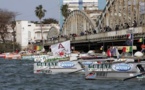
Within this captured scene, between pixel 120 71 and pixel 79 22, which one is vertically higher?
pixel 79 22

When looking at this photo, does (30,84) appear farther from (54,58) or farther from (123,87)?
(54,58)

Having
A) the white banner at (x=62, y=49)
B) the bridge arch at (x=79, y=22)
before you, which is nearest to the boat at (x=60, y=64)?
the white banner at (x=62, y=49)

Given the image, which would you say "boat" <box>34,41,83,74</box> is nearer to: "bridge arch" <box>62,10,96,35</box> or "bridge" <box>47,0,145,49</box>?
"bridge" <box>47,0,145,49</box>

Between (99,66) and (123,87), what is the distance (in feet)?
33.8

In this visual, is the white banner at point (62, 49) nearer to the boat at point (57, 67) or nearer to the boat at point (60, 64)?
the boat at point (60, 64)

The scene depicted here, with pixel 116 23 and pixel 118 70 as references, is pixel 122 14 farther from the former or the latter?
pixel 118 70

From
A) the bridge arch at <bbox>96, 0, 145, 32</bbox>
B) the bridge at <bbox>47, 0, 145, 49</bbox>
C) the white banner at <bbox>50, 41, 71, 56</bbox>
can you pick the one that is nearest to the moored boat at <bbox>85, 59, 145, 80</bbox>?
the white banner at <bbox>50, 41, 71, 56</bbox>

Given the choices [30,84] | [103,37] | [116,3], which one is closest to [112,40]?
[103,37]

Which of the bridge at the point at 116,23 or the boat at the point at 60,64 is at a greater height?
the bridge at the point at 116,23

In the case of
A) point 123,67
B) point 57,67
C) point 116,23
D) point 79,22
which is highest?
point 79,22

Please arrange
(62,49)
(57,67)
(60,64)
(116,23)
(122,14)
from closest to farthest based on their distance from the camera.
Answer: (60,64)
(57,67)
(62,49)
(122,14)
(116,23)

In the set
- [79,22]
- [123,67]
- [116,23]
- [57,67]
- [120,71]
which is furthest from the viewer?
[79,22]

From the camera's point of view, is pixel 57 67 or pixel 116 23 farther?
pixel 116 23

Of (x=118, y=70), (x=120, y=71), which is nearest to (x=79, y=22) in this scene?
(x=118, y=70)
